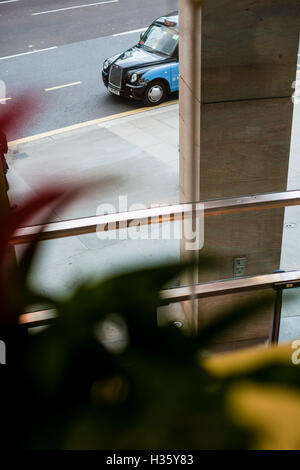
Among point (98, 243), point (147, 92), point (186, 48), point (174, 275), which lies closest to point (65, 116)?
point (147, 92)

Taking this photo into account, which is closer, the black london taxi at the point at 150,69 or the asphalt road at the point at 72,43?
the black london taxi at the point at 150,69

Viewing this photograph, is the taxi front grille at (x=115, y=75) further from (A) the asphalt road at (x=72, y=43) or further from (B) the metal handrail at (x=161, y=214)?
(B) the metal handrail at (x=161, y=214)

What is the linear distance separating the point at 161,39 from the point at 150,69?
851 millimetres

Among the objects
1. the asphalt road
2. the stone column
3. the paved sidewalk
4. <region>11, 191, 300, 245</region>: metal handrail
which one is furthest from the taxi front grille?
<region>11, 191, 300, 245</region>: metal handrail

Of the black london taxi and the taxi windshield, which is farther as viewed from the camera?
the taxi windshield

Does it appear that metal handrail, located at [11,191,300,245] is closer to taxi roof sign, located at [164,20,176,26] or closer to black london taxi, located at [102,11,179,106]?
black london taxi, located at [102,11,179,106]

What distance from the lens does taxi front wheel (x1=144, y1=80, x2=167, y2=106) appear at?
922 centimetres

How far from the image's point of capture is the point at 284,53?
3232mm

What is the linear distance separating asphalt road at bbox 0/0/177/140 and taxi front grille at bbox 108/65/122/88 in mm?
345

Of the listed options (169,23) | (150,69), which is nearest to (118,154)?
(150,69)

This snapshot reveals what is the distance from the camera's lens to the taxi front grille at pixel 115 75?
9252 mm
